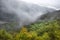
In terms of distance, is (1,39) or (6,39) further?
(6,39)

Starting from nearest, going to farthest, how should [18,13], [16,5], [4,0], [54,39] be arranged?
[54,39] → [4,0] → [18,13] → [16,5]

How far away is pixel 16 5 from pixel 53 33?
3986 inches

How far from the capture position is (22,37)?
25.3m

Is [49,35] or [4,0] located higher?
[49,35]

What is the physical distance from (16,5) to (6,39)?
104 m

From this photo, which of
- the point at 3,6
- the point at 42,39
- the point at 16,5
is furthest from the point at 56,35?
the point at 16,5

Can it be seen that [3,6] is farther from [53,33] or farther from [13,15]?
[53,33]

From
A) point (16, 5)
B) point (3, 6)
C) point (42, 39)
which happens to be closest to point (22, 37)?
point (42, 39)

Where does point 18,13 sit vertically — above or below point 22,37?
below

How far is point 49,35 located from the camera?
29016mm

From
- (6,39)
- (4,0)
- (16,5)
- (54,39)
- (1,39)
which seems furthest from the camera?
(16,5)

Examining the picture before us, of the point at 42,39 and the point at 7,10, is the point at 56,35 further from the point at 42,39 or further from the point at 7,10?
the point at 7,10

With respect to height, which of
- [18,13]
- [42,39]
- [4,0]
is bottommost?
[18,13]

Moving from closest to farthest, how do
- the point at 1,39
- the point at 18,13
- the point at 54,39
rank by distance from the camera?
1. the point at 1,39
2. the point at 54,39
3. the point at 18,13
